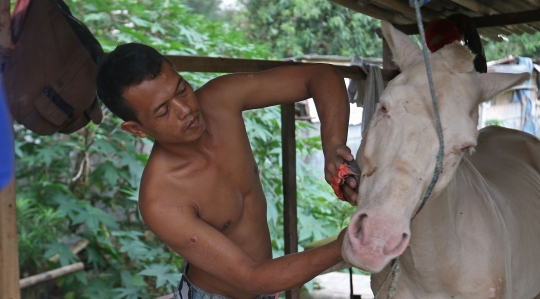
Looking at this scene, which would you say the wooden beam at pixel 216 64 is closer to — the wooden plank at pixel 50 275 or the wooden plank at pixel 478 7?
the wooden plank at pixel 478 7

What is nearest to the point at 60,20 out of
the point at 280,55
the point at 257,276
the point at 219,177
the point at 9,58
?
the point at 9,58

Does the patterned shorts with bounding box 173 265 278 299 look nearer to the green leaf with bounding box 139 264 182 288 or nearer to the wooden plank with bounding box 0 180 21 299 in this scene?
the wooden plank with bounding box 0 180 21 299

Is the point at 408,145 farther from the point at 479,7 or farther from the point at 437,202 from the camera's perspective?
the point at 479,7

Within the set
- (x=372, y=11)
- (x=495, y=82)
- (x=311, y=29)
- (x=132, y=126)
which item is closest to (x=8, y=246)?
(x=132, y=126)

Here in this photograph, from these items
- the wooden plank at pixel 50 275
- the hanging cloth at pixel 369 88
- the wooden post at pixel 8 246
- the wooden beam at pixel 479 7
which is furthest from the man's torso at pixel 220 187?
the wooden plank at pixel 50 275

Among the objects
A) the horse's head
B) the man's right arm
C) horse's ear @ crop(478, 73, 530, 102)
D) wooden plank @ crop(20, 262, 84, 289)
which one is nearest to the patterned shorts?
the man's right arm

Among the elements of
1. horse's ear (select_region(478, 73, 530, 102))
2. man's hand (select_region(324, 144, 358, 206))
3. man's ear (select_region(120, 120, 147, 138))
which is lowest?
man's ear (select_region(120, 120, 147, 138))

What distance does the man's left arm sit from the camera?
2.07m

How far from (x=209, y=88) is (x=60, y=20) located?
Result: 0.95m

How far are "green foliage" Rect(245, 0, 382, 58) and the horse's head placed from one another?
33.0ft

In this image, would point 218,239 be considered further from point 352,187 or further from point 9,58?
point 9,58

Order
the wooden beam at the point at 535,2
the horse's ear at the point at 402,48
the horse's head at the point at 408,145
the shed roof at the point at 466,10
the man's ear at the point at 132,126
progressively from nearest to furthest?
the horse's head at the point at 408,145 < the horse's ear at the point at 402,48 < the man's ear at the point at 132,126 < the wooden beam at the point at 535,2 < the shed roof at the point at 466,10

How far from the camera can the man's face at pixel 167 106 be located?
1.89 meters

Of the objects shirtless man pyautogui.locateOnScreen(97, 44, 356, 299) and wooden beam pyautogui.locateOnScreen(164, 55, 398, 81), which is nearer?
shirtless man pyautogui.locateOnScreen(97, 44, 356, 299)
